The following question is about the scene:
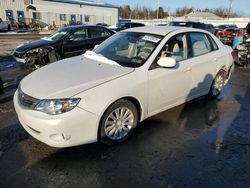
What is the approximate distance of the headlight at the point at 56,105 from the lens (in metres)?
3.01

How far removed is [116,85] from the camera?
3369 mm

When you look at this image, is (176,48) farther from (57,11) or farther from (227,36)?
(57,11)

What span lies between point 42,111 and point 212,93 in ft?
12.9

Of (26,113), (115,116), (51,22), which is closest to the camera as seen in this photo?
(26,113)

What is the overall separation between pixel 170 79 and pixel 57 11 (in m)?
43.4

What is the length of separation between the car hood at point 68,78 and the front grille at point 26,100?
0.15 feet

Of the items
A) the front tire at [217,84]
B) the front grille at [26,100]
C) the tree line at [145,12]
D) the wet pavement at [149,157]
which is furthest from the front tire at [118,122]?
the tree line at [145,12]

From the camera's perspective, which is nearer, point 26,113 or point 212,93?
point 26,113

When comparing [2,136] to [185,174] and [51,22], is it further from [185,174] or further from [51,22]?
[51,22]

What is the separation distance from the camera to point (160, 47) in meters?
4.05

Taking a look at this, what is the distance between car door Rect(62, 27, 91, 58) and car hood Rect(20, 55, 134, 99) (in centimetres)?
469

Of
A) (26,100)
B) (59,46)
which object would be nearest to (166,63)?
(26,100)

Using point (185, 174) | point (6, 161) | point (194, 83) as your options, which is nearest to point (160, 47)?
point (194, 83)

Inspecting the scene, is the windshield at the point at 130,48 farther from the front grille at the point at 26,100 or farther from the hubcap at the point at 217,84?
the hubcap at the point at 217,84
